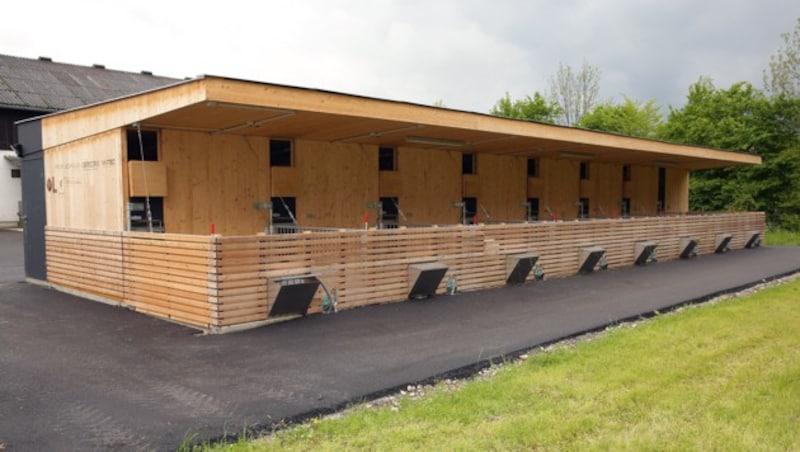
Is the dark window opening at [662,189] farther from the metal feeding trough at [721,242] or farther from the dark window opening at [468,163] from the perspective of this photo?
the dark window opening at [468,163]

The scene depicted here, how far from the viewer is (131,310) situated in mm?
9445

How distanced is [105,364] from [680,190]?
23026mm

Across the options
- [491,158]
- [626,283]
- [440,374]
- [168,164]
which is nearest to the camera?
[440,374]

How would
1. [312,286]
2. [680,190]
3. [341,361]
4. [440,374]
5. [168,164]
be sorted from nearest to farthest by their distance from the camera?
1. [440,374]
2. [341,361]
3. [312,286]
4. [168,164]
5. [680,190]

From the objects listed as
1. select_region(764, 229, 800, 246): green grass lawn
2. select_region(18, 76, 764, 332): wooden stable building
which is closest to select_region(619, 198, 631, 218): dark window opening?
select_region(18, 76, 764, 332): wooden stable building

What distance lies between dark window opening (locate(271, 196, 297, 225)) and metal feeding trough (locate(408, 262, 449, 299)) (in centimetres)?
305

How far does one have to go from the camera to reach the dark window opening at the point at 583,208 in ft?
63.9

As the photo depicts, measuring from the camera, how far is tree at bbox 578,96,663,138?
132 feet

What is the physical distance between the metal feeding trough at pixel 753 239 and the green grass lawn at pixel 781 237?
282 cm

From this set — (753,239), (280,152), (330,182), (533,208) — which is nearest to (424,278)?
(330,182)

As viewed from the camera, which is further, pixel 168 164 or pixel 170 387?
pixel 168 164

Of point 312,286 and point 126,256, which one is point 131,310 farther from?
point 312,286

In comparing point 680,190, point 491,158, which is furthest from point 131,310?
point 680,190

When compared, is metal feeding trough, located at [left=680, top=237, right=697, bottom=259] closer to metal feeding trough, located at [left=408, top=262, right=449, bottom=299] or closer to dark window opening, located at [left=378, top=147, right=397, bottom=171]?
dark window opening, located at [left=378, top=147, right=397, bottom=171]
